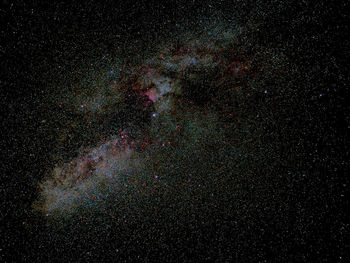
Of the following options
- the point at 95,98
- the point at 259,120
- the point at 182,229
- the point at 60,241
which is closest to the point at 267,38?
the point at 259,120

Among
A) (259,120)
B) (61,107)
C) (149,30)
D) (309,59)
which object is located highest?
(149,30)

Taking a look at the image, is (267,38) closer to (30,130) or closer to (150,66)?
(150,66)

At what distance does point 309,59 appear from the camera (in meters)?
2.28

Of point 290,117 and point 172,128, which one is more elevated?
point 172,128

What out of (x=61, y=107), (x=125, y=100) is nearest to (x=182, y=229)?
(x=125, y=100)

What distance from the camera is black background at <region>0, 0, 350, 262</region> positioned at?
2.25 m

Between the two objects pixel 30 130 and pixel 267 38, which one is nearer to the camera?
pixel 267 38

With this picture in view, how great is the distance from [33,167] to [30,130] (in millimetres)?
434

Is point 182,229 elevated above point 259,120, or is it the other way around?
point 259,120

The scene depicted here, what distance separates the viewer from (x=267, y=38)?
89.2 inches

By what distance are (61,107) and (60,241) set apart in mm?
1534

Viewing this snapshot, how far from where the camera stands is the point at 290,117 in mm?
2322

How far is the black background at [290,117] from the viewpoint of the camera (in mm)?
2254

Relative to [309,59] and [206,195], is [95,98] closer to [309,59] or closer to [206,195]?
[206,195]
